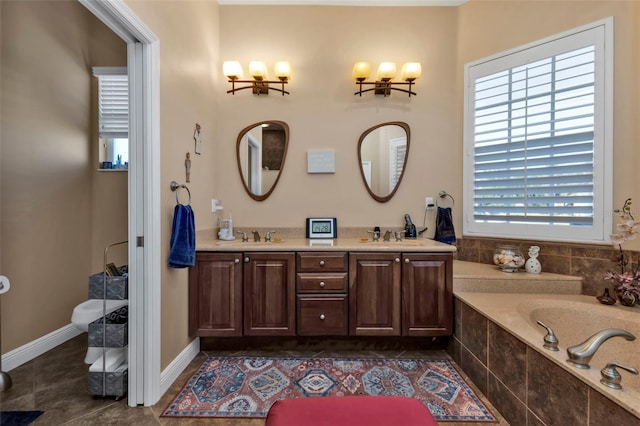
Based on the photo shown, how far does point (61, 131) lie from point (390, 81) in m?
2.87

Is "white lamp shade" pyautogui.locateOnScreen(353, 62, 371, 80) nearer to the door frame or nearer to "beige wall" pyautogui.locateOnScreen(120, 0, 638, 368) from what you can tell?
"beige wall" pyautogui.locateOnScreen(120, 0, 638, 368)

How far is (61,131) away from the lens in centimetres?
229

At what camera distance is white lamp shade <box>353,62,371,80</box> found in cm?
262

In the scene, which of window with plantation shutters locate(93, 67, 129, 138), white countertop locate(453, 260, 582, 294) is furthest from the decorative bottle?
window with plantation shutters locate(93, 67, 129, 138)

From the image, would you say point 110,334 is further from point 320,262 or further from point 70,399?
point 320,262

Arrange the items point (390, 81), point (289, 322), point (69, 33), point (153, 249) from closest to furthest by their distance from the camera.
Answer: point (153, 249), point (289, 322), point (69, 33), point (390, 81)

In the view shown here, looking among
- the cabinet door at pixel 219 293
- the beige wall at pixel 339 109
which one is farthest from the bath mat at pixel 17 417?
the beige wall at pixel 339 109

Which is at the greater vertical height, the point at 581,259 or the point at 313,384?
the point at 581,259

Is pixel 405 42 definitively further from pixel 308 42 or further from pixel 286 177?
pixel 286 177

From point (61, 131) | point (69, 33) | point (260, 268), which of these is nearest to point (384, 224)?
point (260, 268)

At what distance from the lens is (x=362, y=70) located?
263cm

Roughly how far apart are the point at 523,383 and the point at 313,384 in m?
1.21

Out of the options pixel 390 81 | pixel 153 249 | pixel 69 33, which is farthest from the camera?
pixel 390 81

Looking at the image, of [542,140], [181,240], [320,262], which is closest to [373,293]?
[320,262]
